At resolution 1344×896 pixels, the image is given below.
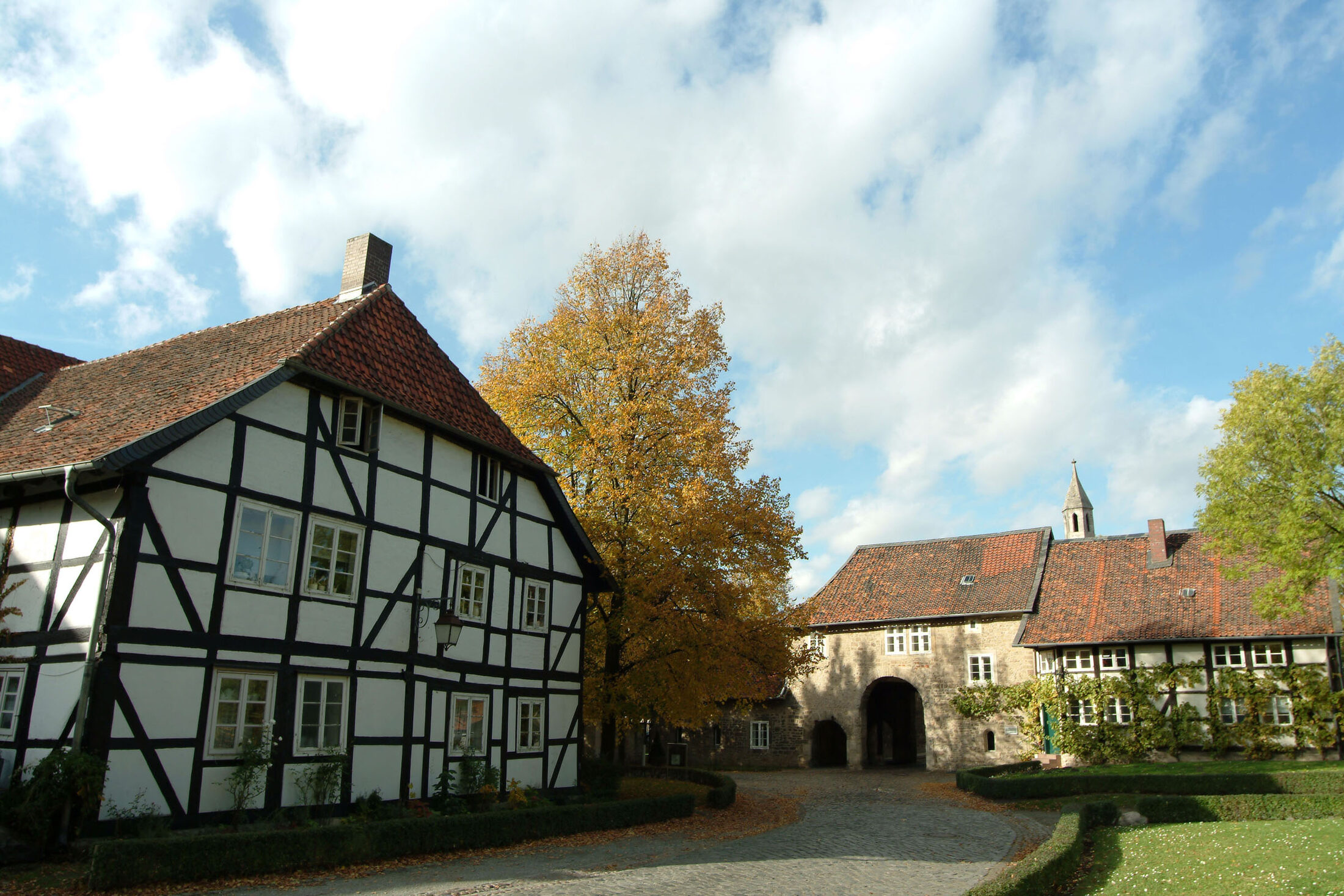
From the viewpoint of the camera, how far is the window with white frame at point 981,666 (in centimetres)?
3616

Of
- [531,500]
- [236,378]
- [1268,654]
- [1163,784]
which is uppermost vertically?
[236,378]

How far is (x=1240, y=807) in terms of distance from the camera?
Result: 19.1 metres

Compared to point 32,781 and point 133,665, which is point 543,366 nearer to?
point 133,665

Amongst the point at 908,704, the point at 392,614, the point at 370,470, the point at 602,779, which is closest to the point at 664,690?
the point at 602,779

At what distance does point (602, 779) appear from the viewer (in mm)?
21094

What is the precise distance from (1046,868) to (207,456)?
1273 centimetres

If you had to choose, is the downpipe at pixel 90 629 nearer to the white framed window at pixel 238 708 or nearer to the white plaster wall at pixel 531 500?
the white framed window at pixel 238 708

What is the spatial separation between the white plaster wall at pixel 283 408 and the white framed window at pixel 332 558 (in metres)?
1.60

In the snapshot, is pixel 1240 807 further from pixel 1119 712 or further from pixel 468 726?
pixel 468 726

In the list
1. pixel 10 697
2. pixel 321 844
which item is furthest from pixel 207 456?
pixel 321 844

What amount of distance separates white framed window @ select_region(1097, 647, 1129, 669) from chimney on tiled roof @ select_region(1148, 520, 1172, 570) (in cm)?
445

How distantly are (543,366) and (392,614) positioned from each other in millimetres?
8534

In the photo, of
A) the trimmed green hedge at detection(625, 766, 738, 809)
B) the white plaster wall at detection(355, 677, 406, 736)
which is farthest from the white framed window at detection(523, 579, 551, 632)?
the trimmed green hedge at detection(625, 766, 738, 809)

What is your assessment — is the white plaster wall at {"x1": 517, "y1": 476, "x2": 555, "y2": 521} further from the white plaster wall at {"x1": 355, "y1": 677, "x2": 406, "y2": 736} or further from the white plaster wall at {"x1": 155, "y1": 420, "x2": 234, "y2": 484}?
the white plaster wall at {"x1": 155, "y1": 420, "x2": 234, "y2": 484}
